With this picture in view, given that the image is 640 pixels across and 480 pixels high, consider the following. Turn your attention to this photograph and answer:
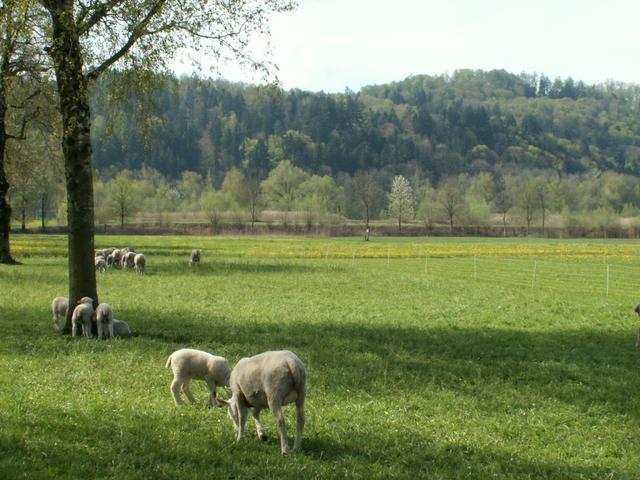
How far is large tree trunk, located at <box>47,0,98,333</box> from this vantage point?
1717cm

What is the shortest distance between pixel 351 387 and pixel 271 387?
4209 millimetres

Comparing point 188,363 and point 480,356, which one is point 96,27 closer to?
point 188,363

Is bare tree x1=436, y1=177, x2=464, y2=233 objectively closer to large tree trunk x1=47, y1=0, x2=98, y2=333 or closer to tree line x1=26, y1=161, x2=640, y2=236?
tree line x1=26, y1=161, x2=640, y2=236

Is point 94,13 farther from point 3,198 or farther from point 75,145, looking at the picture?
point 3,198

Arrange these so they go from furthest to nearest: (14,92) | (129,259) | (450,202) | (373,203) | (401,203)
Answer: (373,203), (401,203), (450,202), (129,259), (14,92)

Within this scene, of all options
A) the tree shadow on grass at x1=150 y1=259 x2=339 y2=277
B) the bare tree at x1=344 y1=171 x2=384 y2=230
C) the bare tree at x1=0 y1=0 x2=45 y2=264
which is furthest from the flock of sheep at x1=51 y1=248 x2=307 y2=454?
the bare tree at x1=344 y1=171 x2=384 y2=230

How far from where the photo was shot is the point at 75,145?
17969 mm

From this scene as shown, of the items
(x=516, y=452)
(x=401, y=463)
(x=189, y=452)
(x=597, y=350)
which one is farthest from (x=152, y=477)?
(x=597, y=350)

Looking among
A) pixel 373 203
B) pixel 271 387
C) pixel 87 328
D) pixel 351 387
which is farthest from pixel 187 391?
pixel 373 203

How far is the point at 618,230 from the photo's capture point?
11650cm

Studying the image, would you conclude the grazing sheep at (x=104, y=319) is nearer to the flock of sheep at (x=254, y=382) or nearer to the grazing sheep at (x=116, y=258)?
the flock of sheep at (x=254, y=382)

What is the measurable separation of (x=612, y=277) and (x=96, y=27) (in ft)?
104

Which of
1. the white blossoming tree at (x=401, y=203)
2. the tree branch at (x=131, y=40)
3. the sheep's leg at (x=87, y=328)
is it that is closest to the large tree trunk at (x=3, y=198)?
the tree branch at (x=131, y=40)

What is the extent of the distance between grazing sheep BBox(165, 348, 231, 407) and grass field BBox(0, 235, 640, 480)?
0.41 metres
